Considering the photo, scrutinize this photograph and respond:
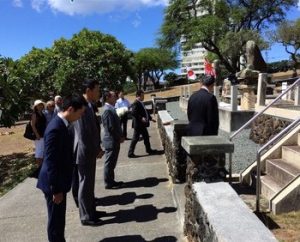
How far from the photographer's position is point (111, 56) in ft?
92.4

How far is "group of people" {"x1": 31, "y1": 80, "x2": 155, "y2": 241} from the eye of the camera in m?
4.94

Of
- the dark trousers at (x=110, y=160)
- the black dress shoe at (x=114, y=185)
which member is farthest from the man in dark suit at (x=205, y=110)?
the black dress shoe at (x=114, y=185)

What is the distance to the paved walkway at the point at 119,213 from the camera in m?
6.04

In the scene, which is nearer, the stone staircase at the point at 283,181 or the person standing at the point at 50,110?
the stone staircase at the point at 283,181

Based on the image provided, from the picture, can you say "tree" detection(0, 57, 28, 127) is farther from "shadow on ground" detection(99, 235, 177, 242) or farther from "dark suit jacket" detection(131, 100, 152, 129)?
"shadow on ground" detection(99, 235, 177, 242)

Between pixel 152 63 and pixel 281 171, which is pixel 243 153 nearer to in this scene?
pixel 281 171

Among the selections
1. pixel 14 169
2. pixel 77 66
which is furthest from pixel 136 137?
pixel 77 66

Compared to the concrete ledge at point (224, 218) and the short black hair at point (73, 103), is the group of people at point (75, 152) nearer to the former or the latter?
the short black hair at point (73, 103)

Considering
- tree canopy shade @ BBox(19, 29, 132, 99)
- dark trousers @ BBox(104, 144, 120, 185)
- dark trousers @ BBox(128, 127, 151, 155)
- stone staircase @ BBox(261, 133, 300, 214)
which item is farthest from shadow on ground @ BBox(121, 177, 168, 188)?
tree canopy shade @ BBox(19, 29, 132, 99)

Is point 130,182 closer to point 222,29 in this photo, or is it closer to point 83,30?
point 83,30

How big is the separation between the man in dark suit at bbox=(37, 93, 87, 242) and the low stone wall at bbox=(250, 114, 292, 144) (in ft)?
19.4

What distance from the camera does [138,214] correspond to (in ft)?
22.4

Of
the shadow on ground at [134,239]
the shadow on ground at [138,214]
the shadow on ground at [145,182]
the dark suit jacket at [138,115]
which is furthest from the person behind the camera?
the dark suit jacket at [138,115]

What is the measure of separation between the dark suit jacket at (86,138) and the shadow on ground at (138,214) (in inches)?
37.9
